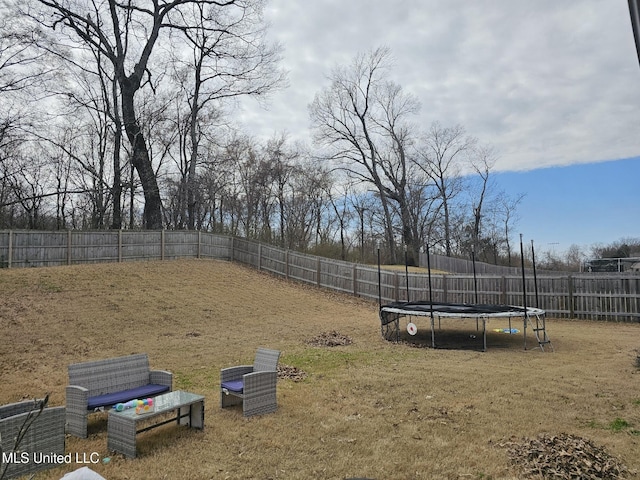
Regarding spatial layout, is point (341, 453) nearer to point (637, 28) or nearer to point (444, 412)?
point (444, 412)

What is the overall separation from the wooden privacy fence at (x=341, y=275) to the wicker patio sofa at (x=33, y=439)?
972 centimetres

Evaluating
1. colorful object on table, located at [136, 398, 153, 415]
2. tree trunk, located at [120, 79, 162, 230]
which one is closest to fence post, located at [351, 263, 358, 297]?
tree trunk, located at [120, 79, 162, 230]

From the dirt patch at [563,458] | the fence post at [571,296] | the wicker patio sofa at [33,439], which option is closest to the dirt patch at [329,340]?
the dirt patch at [563,458]

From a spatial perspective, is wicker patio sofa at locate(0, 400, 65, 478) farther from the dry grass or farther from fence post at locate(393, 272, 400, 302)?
fence post at locate(393, 272, 400, 302)

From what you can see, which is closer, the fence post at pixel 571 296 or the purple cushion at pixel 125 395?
the purple cushion at pixel 125 395

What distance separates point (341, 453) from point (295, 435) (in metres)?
0.69

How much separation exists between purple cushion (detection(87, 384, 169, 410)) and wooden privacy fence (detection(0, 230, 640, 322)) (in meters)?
8.25

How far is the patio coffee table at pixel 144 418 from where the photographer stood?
418 centimetres

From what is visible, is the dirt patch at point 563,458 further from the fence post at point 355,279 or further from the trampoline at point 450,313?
the fence post at point 355,279

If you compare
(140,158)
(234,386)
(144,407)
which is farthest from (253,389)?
(140,158)

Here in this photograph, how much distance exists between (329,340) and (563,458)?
722cm

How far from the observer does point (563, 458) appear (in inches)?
155

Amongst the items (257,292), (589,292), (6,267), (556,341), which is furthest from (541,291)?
(6,267)

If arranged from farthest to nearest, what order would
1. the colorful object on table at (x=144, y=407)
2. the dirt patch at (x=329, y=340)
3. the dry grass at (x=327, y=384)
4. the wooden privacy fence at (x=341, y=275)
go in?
the wooden privacy fence at (x=341, y=275)
the dirt patch at (x=329, y=340)
the colorful object on table at (x=144, y=407)
the dry grass at (x=327, y=384)
